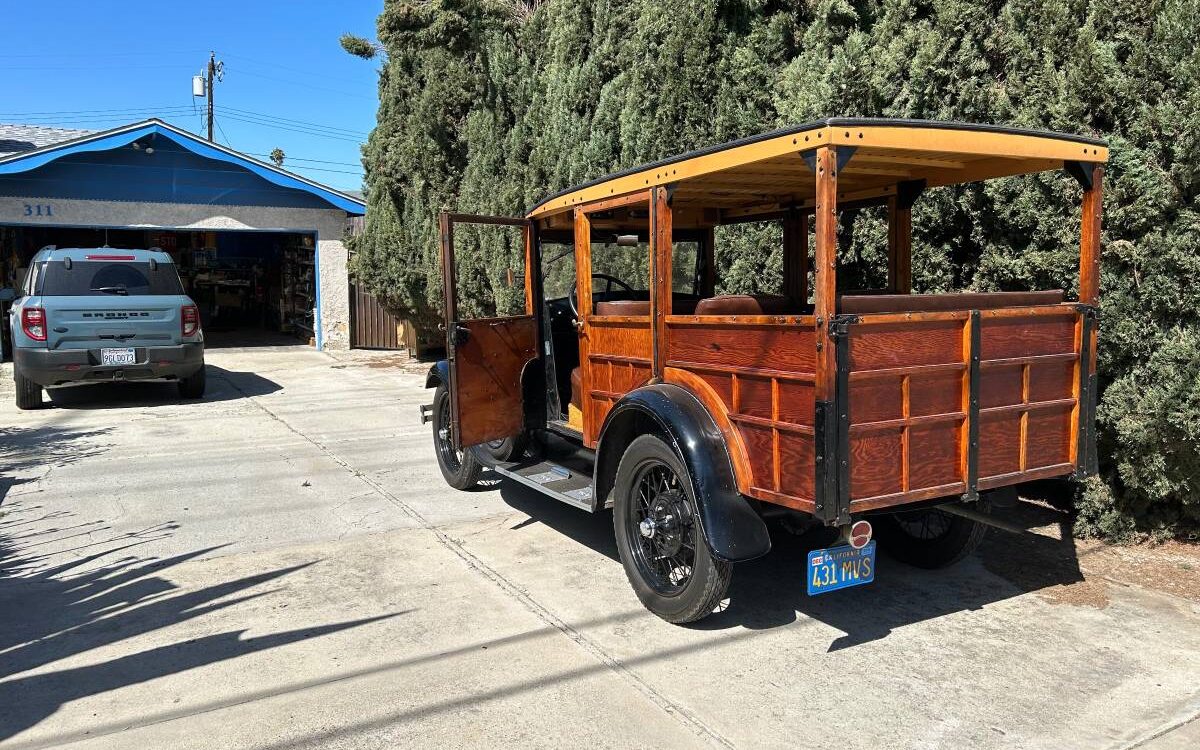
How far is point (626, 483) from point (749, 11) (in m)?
4.84

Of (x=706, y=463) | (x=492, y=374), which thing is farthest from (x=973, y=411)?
(x=492, y=374)

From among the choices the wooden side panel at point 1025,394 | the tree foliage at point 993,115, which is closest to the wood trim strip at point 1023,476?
the wooden side panel at point 1025,394

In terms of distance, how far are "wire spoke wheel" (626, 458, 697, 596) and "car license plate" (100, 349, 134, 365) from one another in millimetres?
8012

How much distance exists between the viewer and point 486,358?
225 inches

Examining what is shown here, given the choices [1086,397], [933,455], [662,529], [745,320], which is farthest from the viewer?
[662,529]

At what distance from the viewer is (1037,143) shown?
12.5ft

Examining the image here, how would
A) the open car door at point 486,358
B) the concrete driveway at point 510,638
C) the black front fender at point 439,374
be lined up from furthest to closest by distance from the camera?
the black front fender at point 439,374 < the open car door at point 486,358 < the concrete driveway at point 510,638

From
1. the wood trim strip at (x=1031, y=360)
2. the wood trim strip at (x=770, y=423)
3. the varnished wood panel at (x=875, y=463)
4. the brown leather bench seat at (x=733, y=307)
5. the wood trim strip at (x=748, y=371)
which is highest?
the brown leather bench seat at (x=733, y=307)

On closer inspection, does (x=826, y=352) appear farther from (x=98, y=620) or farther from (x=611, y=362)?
(x=98, y=620)

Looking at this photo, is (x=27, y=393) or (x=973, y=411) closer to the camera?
(x=973, y=411)

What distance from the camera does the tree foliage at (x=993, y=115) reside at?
4.44 m

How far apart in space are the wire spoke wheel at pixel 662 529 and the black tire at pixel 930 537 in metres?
1.18

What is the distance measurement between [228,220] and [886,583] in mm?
14969

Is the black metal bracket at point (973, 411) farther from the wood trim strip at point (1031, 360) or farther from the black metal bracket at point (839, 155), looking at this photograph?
the black metal bracket at point (839, 155)
